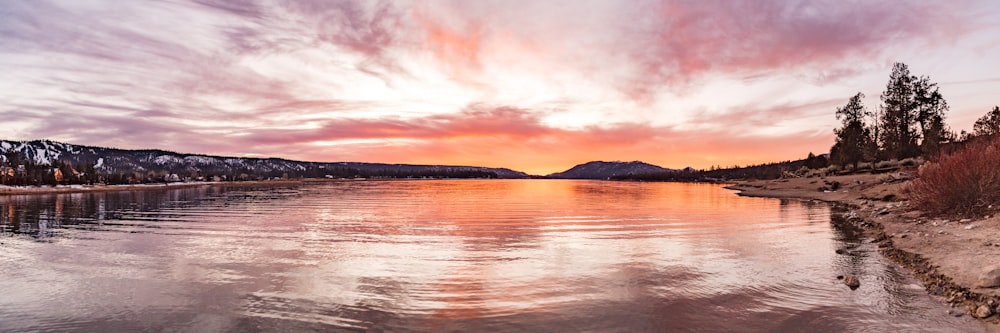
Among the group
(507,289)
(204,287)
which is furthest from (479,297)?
(204,287)

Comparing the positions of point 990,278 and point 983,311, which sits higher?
point 990,278

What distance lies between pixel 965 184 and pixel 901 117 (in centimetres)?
7257

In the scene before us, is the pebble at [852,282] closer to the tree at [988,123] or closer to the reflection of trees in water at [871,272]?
the reflection of trees in water at [871,272]

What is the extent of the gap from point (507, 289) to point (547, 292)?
123cm

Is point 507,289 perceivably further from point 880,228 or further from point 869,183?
point 869,183

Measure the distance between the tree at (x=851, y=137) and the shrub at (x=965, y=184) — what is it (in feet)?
222

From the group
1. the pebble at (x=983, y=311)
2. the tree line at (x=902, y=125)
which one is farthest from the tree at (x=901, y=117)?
the pebble at (x=983, y=311)

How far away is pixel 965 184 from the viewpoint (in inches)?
915

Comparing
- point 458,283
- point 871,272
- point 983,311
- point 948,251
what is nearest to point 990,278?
point 983,311

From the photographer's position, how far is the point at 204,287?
14852mm

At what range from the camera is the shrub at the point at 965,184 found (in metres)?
22.7

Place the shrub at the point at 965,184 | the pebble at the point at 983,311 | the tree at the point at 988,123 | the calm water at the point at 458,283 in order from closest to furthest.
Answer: the pebble at the point at 983,311 < the calm water at the point at 458,283 < the shrub at the point at 965,184 < the tree at the point at 988,123

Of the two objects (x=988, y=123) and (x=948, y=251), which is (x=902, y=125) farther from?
(x=948, y=251)

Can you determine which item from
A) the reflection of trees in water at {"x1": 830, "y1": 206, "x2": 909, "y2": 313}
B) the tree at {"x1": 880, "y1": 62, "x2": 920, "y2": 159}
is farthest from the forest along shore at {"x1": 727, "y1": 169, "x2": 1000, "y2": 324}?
the tree at {"x1": 880, "y1": 62, "x2": 920, "y2": 159}
